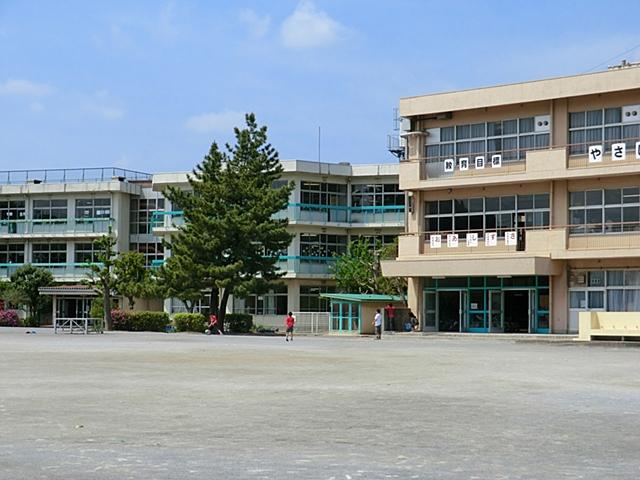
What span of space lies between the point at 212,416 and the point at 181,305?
5365 cm

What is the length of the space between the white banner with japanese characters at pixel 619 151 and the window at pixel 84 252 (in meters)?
38.6

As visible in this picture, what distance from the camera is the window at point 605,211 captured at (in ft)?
142

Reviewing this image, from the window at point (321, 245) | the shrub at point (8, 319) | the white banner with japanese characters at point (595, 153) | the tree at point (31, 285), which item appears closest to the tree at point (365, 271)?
the window at point (321, 245)

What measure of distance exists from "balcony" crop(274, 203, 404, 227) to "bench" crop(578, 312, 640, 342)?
82.7ft

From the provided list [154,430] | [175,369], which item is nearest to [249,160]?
[175,369]

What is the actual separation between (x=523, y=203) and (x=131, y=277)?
20.9 metres

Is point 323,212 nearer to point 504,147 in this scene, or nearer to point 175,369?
point 504,147

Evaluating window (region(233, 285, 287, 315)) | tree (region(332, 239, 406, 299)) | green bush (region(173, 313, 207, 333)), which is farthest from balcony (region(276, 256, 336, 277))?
green bush (region(173, 313, 207, 333))

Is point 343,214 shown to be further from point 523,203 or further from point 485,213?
point 523,203

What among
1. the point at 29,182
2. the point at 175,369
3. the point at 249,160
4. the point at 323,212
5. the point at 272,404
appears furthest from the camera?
the point at 29,182

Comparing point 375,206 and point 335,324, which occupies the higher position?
point 375,206

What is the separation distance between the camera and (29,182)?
72.2 meters

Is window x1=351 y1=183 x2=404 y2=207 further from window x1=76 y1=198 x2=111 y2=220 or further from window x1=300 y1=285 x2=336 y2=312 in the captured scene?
window x1=76 y1=198 x2=111 y2=220

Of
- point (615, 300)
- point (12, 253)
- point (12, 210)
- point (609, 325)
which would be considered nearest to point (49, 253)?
point (12, 253)
